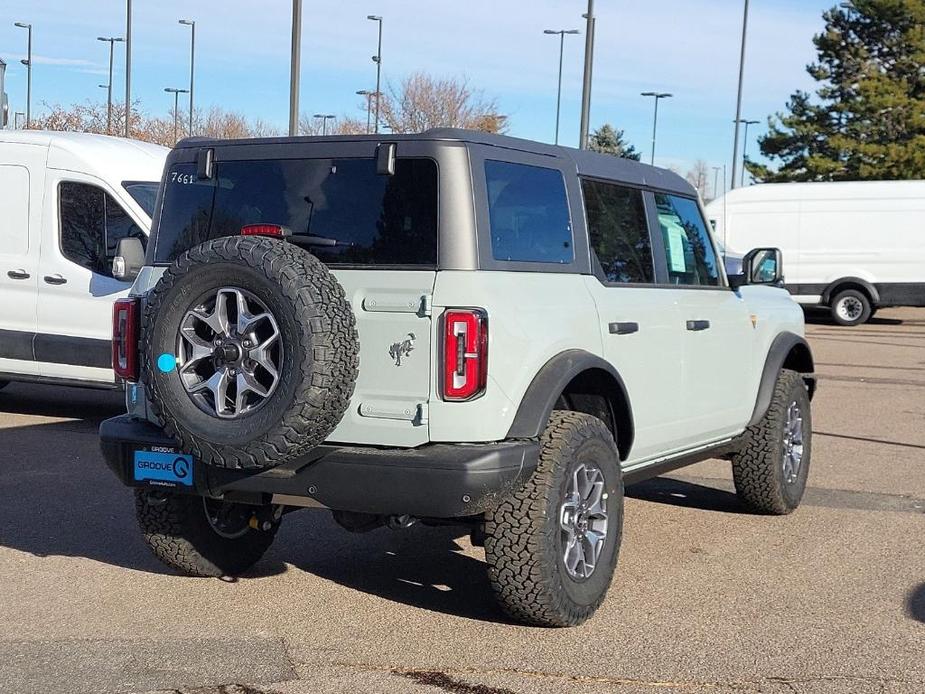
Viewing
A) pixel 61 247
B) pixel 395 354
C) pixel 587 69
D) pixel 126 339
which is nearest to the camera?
pixel 395 354

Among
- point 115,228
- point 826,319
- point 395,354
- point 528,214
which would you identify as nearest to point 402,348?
point 395,354

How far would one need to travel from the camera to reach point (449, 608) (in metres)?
5.52

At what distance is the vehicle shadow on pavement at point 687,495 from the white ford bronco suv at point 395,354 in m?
2.07

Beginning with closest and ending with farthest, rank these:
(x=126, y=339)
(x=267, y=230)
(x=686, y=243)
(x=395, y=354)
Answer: (x=395, y=354), (x=267, y=230), (x=126, y=339), (x=686, y=243)

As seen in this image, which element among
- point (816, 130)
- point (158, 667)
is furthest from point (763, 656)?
point (816, 130)

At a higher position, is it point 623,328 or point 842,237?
point 842,237

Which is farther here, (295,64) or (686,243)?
(295,64)

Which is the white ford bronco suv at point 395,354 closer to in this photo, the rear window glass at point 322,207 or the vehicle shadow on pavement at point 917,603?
the rear window glass at point 322,207

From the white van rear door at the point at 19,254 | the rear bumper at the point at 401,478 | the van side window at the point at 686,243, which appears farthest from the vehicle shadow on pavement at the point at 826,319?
the rear bumper at the point at 401,478

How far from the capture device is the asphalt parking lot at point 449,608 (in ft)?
15.2

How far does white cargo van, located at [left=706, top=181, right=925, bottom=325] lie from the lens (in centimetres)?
2473

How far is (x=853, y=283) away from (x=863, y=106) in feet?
51.3

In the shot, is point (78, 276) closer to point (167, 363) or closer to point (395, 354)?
point (167, 363)

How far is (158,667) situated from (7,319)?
6.67 metres
